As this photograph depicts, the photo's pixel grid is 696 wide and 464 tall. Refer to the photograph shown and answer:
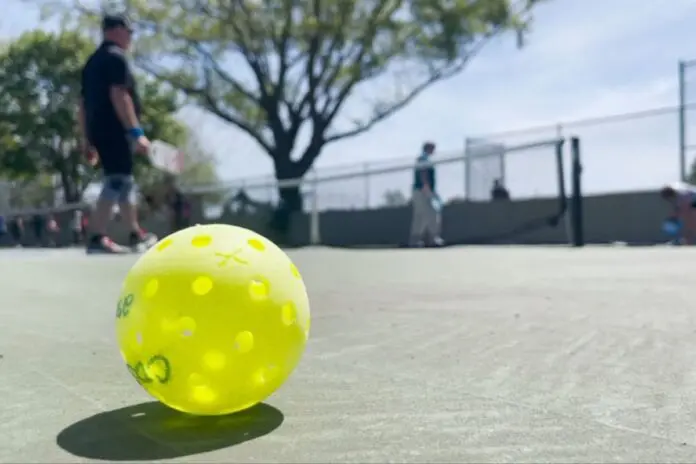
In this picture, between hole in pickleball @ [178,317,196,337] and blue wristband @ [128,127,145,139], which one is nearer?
hole in pickleball @ [178,317,196,337]

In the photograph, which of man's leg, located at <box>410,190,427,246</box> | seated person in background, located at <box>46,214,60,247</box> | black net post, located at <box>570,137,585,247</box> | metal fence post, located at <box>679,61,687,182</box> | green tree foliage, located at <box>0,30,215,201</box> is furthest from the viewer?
green tree foliage, located at <box>0,30,215,201</box>

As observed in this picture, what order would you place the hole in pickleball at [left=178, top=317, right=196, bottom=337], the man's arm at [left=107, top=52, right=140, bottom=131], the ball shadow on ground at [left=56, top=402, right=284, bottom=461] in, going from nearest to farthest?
the ball shadow on ground at [left=56, top=402, right=284, bottom=461] < the hole in pickleball at [left=178, top=317, right=196, bottom=337] < the man's arm at [left=107, top=52, right=140, bottom=131]

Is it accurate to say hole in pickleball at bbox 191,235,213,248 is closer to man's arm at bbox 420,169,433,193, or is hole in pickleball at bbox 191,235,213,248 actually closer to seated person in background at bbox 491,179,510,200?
man's arm at bbox 420,169,433,193

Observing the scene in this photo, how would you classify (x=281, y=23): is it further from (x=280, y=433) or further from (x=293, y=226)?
(x=280, y=433)

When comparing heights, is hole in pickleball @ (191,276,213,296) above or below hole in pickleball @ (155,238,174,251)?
below

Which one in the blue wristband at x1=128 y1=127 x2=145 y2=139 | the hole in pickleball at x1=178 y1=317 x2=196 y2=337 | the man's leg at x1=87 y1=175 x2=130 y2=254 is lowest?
the hole in pickleball at x1=178 y1=317 x2=196 y2=337

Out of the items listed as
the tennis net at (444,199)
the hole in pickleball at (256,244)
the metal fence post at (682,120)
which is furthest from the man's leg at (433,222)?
the hole in pickleball at (256,244)

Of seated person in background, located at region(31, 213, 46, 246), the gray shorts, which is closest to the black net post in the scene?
the gray shorts
